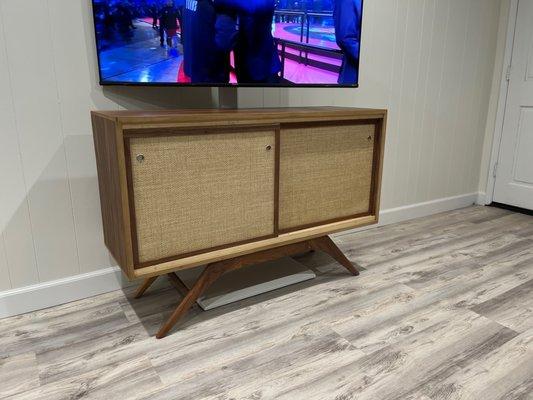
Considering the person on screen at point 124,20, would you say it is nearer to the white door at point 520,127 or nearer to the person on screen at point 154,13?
the person on screen at point 154,13

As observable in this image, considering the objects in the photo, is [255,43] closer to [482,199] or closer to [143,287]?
[143,287]

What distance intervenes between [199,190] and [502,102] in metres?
2.61

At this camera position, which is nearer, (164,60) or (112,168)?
(112,168)

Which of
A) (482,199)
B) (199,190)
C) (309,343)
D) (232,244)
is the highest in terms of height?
(199,190)

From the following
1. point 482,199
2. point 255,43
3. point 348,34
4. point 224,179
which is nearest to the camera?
point 224,179

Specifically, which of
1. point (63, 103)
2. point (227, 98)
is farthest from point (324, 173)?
point (63, 103)

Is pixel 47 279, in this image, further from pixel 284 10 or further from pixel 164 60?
pixel 284 10

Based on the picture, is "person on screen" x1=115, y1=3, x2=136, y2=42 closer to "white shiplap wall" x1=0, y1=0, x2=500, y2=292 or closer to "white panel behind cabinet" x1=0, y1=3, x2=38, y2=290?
"white shiplap wall" x1=0, y1=0, x2=500, y2=292

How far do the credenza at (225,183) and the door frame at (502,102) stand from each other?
1.77 metres

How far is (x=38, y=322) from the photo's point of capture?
159 centimetres

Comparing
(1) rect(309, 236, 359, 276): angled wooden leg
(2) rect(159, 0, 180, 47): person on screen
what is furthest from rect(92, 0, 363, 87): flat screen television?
(1) rect(309, 236, 359, 276): angled wooden leg

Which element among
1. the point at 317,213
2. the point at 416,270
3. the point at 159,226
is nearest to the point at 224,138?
the point at 159,226

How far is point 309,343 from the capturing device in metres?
1.46

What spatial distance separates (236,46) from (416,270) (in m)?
1.32
